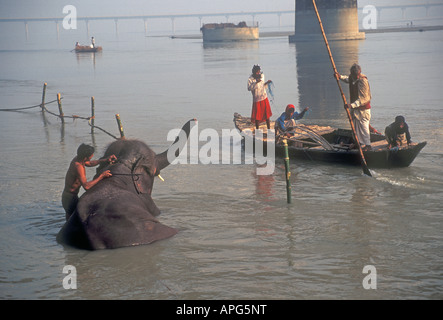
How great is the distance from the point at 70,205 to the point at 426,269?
19.6ft

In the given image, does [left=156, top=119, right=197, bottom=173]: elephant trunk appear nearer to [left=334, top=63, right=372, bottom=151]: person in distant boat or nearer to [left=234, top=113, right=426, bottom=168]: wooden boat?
[left=334, top=63, right=372, bottom=151]: person in distant boat

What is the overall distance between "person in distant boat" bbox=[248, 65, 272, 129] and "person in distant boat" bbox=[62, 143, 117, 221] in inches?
311

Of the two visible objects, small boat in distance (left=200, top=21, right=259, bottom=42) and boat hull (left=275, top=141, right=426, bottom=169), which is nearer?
boat hull (left=275, top=141, right=426, bottom=169)

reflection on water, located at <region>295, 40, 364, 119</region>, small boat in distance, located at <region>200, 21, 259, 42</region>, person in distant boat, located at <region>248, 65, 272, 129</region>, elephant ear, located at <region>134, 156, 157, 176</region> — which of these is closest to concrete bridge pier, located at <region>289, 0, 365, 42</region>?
small boat in distance, located at <region>200, 21, 259, 42</region>

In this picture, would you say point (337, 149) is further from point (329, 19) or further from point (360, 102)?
point (329, 19)

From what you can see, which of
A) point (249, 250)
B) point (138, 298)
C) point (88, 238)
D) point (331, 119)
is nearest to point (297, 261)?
point (249, 250)

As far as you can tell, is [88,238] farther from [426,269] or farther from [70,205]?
[426,269]

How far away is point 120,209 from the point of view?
9.80 metres

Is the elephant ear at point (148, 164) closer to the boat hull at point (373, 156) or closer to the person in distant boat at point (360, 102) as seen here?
the person in distant boat at point (360, 102)

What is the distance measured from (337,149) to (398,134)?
1.72 m

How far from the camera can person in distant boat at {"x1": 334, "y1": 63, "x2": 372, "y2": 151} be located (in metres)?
14.4

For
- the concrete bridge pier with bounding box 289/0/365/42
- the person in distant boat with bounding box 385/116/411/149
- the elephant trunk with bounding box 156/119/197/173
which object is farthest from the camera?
the concrete bridge pier with bounding box 289/0/365/42

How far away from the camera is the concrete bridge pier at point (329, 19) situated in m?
83.4

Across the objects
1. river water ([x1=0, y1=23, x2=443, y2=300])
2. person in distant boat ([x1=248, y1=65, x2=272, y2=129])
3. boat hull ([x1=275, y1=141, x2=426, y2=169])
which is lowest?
river water ([x1=0, y1=23, x2=443, y2=300])
